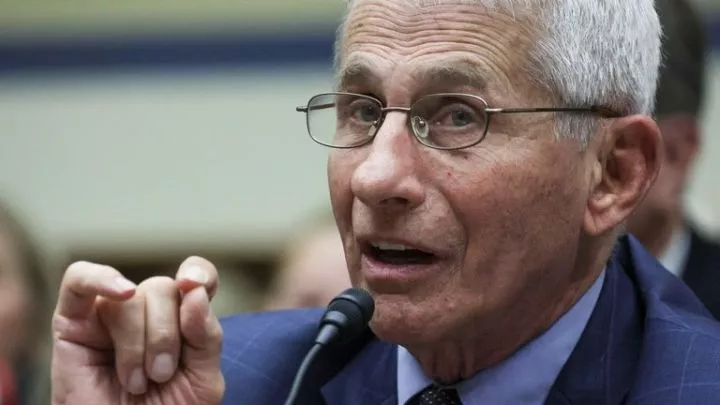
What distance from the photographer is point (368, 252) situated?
7.13 ft

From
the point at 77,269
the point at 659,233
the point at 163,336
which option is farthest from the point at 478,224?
the point at 659,233

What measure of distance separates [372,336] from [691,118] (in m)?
1.35

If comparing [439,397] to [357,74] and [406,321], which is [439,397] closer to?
[406,321]

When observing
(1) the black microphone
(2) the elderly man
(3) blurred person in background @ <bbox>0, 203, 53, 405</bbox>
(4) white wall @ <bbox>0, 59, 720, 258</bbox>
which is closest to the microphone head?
(1) the black microphone

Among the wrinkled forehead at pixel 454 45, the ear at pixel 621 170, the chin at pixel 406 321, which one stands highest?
the wrinkled forehead at pixel 454 45

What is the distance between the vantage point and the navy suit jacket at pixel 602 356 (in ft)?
7.18

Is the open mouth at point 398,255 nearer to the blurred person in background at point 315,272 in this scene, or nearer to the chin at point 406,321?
the chin at point 406,321

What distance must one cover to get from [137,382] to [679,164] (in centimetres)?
188

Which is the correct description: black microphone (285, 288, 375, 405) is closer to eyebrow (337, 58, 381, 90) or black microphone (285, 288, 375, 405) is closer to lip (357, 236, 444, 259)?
lip (357, 236, 444, 259)

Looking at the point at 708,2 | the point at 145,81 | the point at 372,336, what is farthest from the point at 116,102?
the point at 372,336

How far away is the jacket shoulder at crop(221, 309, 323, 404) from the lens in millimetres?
2443

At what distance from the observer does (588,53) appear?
2.14 meters

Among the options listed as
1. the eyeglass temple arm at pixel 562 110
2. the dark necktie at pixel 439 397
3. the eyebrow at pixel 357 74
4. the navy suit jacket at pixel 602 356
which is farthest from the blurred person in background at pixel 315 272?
the eyeglass temple arm at pixel 562 110

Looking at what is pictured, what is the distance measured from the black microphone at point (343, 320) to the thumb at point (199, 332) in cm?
17
